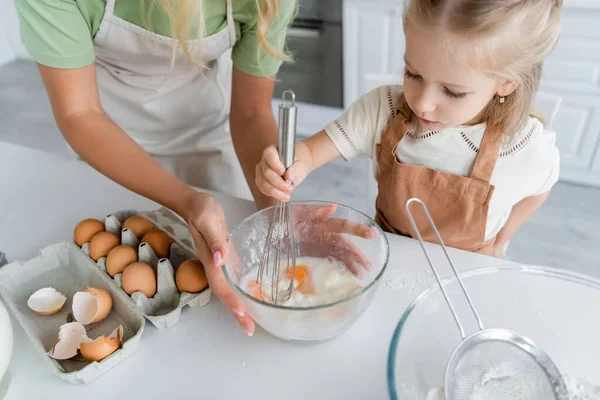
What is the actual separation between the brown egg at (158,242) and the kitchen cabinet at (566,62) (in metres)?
1.21

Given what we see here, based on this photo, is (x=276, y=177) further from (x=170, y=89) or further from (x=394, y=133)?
(x=170, y=89)

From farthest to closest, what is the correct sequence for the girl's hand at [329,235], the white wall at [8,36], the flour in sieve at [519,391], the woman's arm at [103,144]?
the white wall at [8,36], the woman's arm at [103,144], the girl's hand at [329,235], the flour in sieve at [519,391]

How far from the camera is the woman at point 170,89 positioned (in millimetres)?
766

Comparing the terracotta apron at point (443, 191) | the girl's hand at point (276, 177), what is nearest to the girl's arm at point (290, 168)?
the girl's hand at point (276, 177)

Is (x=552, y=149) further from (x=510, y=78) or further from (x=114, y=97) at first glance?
(x=114, y=97)

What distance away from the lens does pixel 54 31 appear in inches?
30.2

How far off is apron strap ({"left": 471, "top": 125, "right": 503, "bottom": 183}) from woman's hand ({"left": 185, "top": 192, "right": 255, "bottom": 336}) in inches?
17.2

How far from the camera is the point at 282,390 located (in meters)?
0.57

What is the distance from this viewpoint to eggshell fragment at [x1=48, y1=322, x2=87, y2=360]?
0.59m

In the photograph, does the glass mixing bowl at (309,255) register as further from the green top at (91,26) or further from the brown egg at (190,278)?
the green top at (91,26)

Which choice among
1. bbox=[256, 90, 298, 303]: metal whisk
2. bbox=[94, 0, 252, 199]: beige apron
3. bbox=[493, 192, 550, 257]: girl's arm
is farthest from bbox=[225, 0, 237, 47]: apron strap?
bbox=[493, 192, 550, 257]: girl's arm

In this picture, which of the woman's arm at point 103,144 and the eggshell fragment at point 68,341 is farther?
the woman's arm at point 103,144

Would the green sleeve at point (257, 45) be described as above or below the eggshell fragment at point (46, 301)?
above

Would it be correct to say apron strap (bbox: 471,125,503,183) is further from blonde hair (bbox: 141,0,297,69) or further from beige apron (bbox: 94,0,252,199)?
beige apron (bbox: 94,0,252,199)
